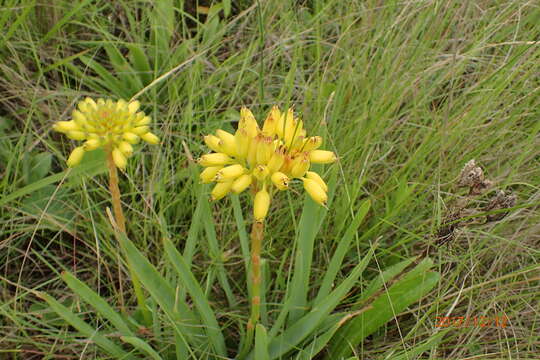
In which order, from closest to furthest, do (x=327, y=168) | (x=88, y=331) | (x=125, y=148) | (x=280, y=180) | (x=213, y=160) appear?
(x=280, y=180), (x=213, y=160), (x=125, y=148), (x=88, y=331), (x=327, y=168)

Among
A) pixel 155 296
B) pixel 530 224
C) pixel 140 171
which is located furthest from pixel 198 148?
pixel 530 224

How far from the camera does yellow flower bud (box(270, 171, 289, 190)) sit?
57.6 inches

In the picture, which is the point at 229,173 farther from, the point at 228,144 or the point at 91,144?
the point at 91,144

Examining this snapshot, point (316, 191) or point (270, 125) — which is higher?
point (270, 125)

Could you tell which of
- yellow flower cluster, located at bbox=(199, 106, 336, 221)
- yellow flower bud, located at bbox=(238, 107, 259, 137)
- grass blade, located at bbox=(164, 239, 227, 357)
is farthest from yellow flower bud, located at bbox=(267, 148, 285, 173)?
grass blade, located at bbox=(164, 239, 227, 357)

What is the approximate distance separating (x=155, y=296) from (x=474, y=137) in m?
1.75

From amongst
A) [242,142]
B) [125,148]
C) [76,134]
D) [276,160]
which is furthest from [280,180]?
[76,134]

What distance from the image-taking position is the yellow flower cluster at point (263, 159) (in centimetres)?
150

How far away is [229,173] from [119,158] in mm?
386

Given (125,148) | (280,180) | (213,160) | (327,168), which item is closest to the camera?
(280,180)

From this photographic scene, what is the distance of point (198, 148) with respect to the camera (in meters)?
2.57

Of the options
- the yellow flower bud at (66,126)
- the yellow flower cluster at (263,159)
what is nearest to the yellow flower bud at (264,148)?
the yellow flower cluster at (263,159)

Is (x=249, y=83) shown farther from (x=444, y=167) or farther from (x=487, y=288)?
(x=487, y=288)

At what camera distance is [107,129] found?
5.57 ft
